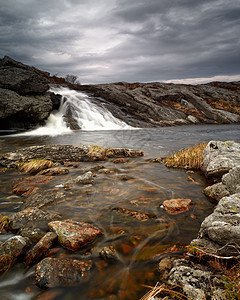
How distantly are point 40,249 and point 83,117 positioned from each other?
27526 mm

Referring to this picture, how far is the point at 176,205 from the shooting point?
5262 mm

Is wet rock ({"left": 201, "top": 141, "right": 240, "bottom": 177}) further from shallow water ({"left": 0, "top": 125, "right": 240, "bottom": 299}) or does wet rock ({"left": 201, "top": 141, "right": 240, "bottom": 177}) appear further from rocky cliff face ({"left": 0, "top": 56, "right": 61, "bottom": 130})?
rocky cliff face ({"left": 0, "top": 56, "right": 61, "bottom": 130})

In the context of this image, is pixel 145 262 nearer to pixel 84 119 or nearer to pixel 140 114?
pixel 84 119

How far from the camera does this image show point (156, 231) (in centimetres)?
427

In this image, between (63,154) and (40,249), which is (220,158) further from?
(63,154)

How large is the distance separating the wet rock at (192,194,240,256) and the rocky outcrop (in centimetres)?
2863

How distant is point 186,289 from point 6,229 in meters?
3.99

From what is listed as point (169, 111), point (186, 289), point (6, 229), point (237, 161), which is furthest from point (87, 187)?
point (169, 111)

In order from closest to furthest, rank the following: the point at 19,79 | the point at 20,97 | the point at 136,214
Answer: the point at 136,214
the point at 20,97
the point at 19,79

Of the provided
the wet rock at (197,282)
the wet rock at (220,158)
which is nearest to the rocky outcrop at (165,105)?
the wet rock at (220,158)

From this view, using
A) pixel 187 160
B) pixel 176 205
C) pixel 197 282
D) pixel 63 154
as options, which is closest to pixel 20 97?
pixel 63 154

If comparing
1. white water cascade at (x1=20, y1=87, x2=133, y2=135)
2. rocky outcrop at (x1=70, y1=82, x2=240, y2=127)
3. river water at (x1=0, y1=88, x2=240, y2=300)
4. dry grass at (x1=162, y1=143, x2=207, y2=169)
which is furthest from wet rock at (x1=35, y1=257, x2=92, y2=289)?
rocky outcrop at (x1=70, y1=82, x2=240, y2=127)

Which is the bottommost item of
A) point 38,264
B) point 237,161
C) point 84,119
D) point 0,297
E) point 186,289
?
point 0,297

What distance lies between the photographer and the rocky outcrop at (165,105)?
35.2 metres
